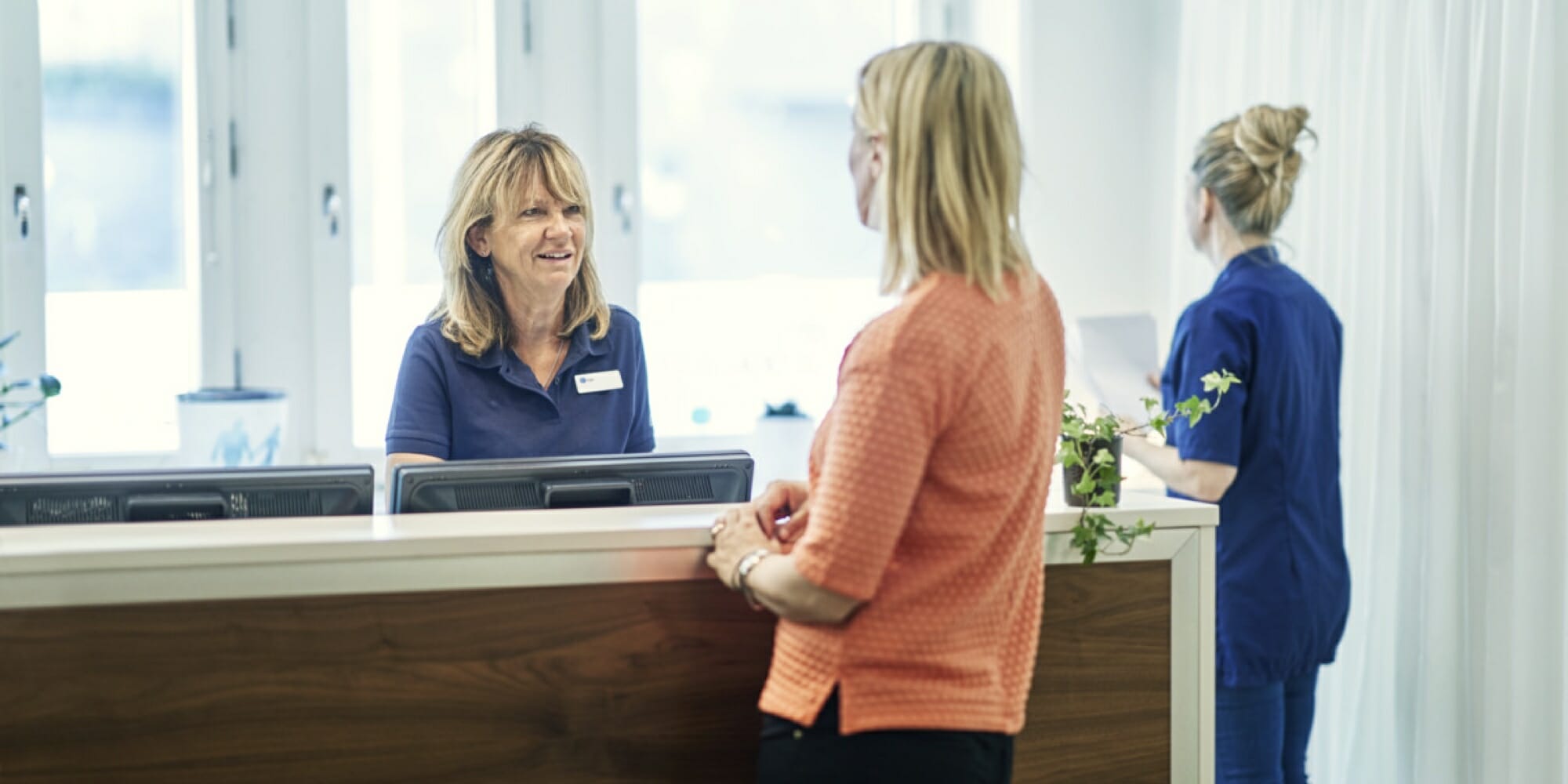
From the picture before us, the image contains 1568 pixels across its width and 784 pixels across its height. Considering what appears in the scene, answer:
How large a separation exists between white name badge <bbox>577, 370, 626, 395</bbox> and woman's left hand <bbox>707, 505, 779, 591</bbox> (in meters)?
0.82

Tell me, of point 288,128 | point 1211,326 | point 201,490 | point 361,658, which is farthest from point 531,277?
point 288,128

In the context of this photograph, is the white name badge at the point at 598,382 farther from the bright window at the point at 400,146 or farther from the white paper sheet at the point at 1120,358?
the bright window at the point at 400,146

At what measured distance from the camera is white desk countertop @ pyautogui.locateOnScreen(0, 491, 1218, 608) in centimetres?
155

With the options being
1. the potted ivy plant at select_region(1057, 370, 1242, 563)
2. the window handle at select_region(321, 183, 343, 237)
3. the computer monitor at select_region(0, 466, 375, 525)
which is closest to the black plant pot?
the potted ivy plant at select_region(1057, 370, 1242, 563)

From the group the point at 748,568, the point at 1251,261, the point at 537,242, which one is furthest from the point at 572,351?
the point at 1251,261

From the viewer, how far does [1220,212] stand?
251cm

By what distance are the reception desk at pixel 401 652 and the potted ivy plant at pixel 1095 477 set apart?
0.11 feet

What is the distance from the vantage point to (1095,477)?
1.87 meters

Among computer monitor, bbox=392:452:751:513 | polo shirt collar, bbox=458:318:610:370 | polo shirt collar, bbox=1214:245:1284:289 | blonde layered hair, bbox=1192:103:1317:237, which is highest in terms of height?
blonde layered hair, bbox=1192:103:1317:237

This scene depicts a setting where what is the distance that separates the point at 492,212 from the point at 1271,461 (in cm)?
139

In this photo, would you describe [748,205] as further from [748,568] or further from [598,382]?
[748,568]

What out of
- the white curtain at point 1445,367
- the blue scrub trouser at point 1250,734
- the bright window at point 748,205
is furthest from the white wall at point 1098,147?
the blue scrub trouser at point 1250,734

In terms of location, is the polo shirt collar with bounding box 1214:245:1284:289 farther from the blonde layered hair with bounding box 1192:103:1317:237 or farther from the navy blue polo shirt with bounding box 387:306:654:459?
the navy blue polo shirt with bounding box 387:306:654:459

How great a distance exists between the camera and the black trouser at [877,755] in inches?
54.7
